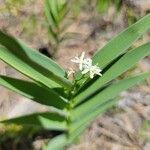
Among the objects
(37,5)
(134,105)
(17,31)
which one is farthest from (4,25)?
(134,105)

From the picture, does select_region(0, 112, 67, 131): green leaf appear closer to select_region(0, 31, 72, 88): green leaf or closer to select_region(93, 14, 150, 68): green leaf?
select_region(0, 31, 72, 88): green leaf

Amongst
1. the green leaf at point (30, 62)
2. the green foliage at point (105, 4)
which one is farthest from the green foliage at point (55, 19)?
the green leaf at point (30, 62)

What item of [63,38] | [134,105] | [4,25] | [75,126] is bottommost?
[75,126]

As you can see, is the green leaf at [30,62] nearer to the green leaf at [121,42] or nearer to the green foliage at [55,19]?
the green leaf at [121,42]

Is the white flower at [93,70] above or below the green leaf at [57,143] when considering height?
above

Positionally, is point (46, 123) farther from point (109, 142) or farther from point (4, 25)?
point (4, 25)

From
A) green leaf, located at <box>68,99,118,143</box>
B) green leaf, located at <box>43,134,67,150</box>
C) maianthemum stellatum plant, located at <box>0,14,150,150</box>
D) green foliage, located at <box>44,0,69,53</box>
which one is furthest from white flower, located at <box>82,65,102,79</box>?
green foliage, located at <box>44,0,69,53</box>

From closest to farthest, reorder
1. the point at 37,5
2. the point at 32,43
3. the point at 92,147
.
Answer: the point at 92,147
the point at 32,43
the point at 37,5

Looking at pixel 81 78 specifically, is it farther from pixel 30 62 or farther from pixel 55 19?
pixel 55 19
